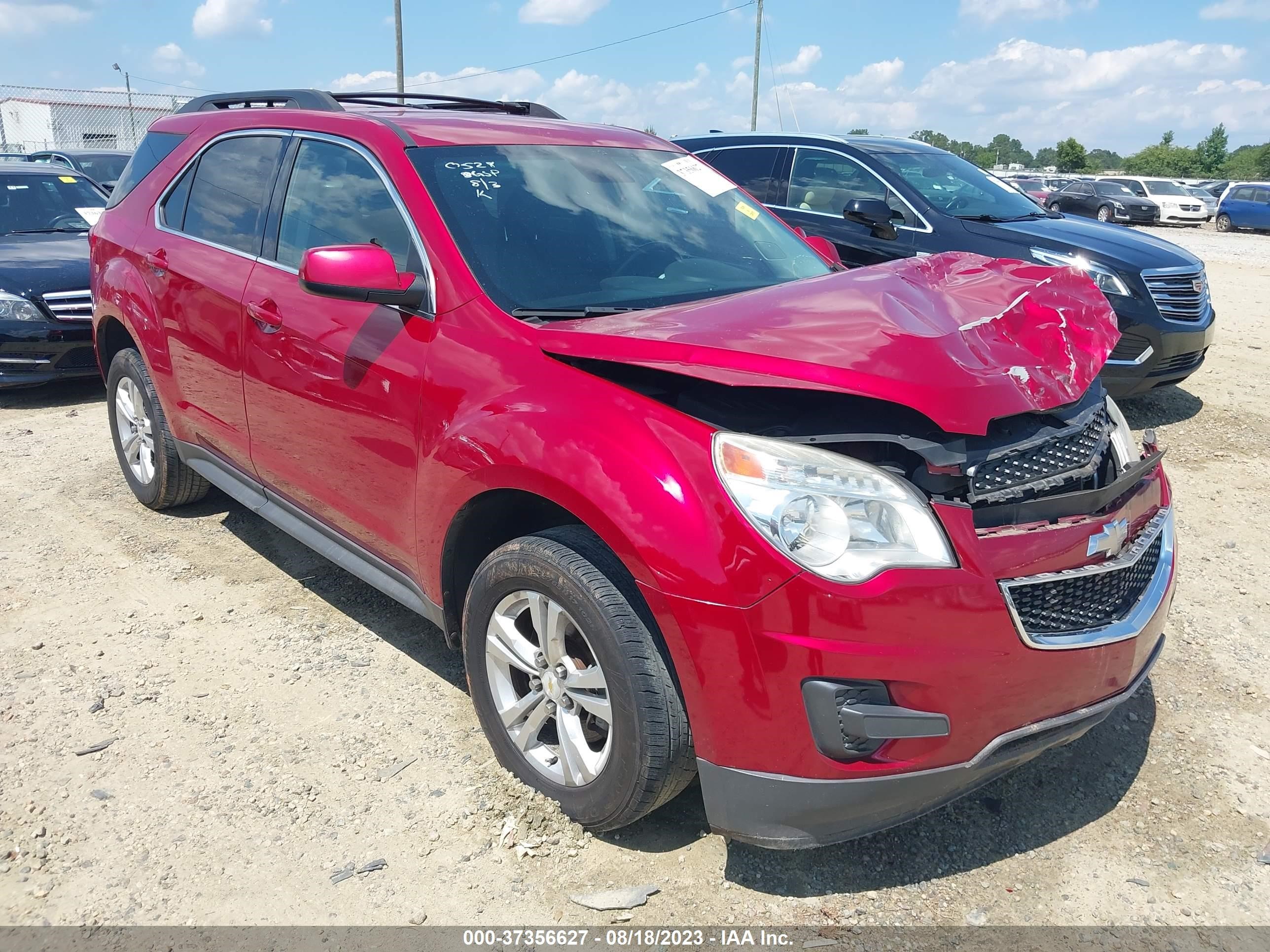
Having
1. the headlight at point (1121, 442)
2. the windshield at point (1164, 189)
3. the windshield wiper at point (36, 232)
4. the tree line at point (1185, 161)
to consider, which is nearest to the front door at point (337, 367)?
the headlight at point (1121, 442)

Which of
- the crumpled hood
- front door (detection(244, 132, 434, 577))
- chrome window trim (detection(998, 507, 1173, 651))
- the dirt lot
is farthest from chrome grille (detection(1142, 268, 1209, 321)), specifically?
front door (detection(244, 132, 434, 577))

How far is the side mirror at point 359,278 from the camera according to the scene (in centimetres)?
268

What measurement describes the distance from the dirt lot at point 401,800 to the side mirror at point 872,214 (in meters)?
2.77

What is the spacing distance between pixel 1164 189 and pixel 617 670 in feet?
110

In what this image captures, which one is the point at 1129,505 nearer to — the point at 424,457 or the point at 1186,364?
the point at 424,457

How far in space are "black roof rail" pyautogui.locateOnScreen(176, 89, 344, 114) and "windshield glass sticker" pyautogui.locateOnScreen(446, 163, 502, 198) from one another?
2.42 feet

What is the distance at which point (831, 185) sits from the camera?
712 cm

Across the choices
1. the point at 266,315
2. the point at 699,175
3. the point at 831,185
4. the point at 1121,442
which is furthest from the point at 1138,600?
the point at 831,185

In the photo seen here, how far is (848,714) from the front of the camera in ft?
6.60

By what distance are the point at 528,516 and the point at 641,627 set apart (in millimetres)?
651

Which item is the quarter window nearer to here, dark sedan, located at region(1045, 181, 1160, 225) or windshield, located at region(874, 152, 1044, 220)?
windshield, located at region(874, 152, 1044, 220)

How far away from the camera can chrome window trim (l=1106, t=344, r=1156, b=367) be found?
20.3 ft

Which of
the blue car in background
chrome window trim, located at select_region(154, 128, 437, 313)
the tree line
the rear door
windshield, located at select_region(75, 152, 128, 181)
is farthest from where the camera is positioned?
the tree line

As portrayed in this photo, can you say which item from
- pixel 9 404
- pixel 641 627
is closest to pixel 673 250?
pixel 641 627
